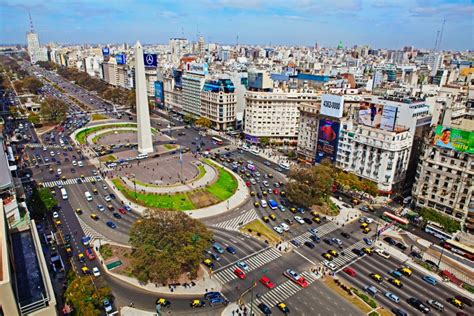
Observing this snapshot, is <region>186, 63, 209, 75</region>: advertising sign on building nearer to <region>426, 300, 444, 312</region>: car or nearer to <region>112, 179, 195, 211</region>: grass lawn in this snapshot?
<region>112, 179, 195, 211</region>: grass lawn

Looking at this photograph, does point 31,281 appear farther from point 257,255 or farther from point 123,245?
point 257,255

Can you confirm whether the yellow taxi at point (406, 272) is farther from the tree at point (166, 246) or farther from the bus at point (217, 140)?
the bus at point (217, 140)

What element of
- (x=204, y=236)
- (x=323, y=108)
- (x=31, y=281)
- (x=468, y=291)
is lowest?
(x=468, y=291)

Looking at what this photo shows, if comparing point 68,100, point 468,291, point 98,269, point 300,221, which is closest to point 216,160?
point 300,221

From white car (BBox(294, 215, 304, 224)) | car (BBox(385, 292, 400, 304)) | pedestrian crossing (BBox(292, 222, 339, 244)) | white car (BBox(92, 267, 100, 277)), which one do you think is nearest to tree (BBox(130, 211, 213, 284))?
white car (BBox(92, 267, 100, 277))

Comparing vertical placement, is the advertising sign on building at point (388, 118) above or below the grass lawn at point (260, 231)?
above

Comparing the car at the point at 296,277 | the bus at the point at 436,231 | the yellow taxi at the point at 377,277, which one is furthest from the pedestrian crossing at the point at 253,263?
the bus at the point at 436,231
